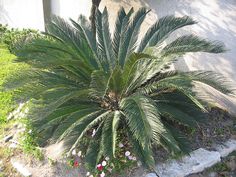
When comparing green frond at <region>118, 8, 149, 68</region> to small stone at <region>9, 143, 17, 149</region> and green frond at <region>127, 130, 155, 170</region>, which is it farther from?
small stone at <region>9, 143, 17, 149</region>

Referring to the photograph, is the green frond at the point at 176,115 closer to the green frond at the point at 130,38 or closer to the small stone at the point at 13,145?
the green frond at the point at 130,38

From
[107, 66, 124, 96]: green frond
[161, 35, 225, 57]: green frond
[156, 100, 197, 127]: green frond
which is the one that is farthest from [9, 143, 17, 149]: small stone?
[161, 35, 225, 57]: green frond

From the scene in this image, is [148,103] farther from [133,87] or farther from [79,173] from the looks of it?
[79,173]

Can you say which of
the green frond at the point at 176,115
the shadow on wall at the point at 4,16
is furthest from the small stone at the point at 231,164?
the shadow on wall at the point at 4,16

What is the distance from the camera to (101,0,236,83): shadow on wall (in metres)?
5.68

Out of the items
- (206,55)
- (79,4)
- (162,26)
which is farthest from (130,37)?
(79,4)

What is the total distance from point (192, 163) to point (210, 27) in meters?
2.15

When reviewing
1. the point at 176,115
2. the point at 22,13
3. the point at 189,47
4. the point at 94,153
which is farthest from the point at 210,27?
the point at 22,13

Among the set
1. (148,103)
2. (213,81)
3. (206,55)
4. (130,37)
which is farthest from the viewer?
(206,55)

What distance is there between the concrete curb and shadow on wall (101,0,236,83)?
127 cm

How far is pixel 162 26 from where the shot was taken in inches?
215

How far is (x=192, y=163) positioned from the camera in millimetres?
4824

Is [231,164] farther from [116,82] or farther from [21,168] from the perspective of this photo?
[21,168]

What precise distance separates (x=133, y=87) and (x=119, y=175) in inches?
45.6
